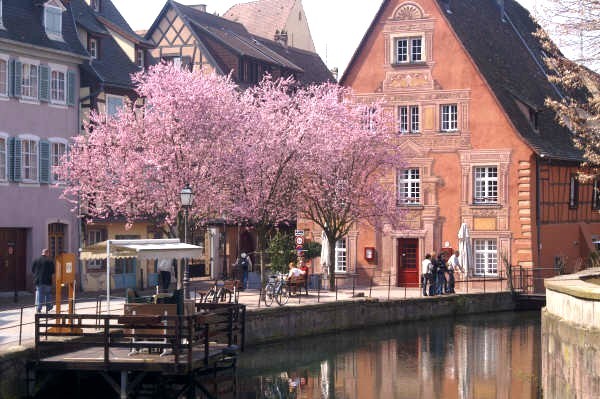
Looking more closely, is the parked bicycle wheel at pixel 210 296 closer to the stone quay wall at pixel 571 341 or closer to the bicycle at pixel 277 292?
the bicycle at pixel 277 292

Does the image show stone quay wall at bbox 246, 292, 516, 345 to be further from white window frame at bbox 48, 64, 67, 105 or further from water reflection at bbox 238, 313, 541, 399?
white window frame at bbox 48, 64, 67, 105

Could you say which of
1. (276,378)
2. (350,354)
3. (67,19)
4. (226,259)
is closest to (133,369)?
(276,378)

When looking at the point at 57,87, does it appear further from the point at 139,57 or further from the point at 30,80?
the point at 139,57

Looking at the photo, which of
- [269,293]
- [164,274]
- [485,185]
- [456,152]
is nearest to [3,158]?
[164,274]

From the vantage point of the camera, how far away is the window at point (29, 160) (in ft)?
137

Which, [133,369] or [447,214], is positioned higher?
[447,214]

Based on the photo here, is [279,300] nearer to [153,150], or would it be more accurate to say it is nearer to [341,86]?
[153,150]

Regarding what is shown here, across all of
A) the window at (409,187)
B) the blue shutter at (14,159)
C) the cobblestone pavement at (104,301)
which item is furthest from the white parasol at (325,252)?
the blue shutter at (14,159)

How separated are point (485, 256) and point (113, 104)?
54.2ft

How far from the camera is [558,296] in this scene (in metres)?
21.6

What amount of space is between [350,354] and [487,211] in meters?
18.0

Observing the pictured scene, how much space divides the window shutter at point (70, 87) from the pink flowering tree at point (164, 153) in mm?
2728

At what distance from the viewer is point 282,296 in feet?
123

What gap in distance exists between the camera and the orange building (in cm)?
5000
